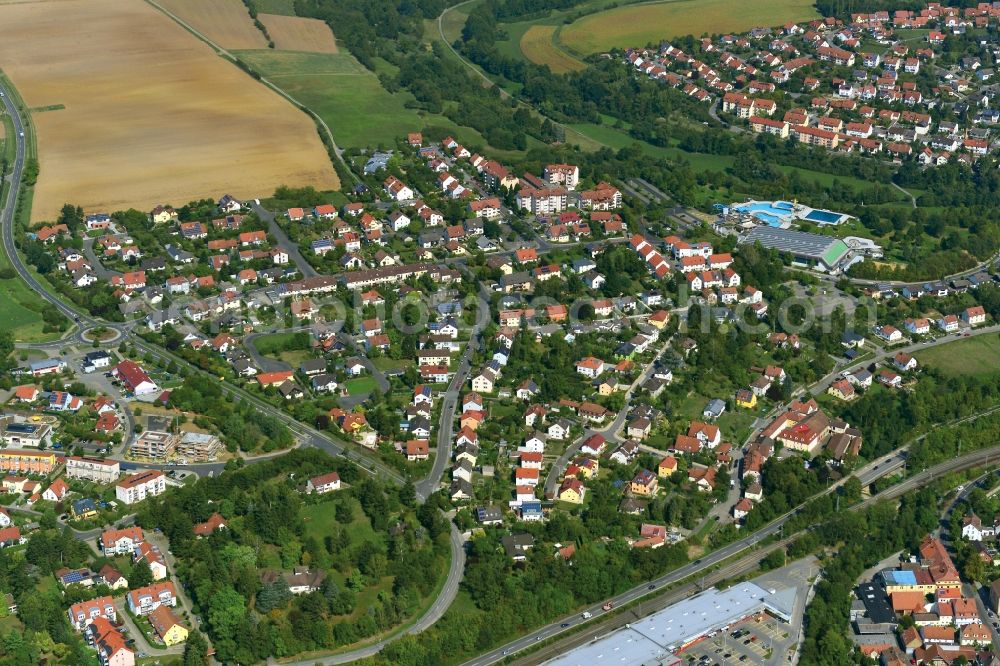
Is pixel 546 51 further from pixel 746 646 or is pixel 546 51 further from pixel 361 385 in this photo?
pixel 746 646

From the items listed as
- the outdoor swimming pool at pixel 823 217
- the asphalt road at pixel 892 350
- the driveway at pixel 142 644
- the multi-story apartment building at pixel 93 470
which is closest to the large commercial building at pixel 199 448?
the multi-story apartment building at pixel 93 470

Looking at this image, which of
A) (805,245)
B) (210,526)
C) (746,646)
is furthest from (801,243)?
(210,526)

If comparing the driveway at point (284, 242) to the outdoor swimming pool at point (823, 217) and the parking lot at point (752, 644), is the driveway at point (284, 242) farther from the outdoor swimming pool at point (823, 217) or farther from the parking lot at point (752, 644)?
the parking lot at point (752, 644)

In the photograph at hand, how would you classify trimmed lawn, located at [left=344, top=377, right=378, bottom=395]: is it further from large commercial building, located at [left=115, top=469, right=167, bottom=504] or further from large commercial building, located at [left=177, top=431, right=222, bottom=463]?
large commercial building, located at [left=115, top=469, right=167, bottom=504]

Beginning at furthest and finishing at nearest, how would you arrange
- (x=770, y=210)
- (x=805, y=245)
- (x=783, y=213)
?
1. (x=770, y=210)
2. (x=783, y=213)
3. (x=805, y=245)

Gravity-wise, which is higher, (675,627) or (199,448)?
(199,448)

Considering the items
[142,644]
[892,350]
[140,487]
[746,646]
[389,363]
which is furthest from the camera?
[892,350]

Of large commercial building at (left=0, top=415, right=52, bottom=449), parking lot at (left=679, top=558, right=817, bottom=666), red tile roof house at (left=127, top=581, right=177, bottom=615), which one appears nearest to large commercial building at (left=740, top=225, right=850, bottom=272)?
parking lot at (left=679, top=558, right=817, bottom=666)
